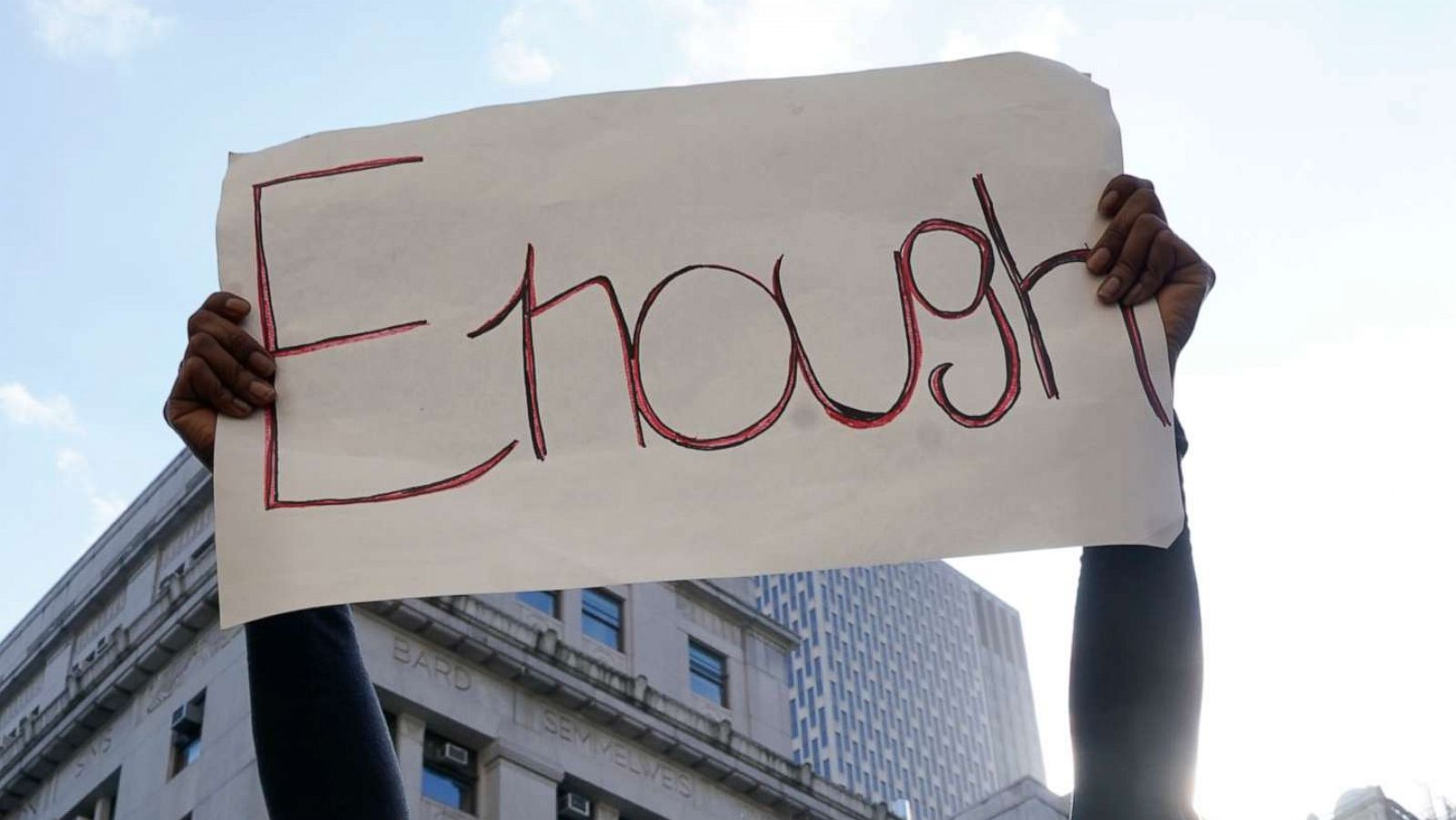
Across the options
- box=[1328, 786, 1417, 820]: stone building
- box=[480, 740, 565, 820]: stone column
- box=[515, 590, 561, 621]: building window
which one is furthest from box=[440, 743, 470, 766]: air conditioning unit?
box=[1328, 786, 1417, 820]: stone building

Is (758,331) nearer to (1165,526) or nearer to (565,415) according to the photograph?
(565,415)

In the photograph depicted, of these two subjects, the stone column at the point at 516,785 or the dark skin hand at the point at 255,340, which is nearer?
the dark skin hand at the point at 255,340

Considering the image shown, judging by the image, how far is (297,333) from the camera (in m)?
4.20

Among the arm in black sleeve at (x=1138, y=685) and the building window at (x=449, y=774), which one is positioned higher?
the building window at (x=449, y=774)

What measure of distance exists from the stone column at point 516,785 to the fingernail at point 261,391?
76.7ft

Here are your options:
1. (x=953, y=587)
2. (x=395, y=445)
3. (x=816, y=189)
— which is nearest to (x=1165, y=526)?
(x=816, y=189)

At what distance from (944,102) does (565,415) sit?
50.1 inches

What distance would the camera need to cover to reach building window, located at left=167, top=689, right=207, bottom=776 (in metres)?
27.4

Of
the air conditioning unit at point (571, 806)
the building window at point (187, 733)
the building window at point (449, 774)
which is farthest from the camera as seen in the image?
the air conditioning unit at point (571, 806)

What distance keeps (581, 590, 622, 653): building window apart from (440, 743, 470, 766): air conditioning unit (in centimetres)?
436

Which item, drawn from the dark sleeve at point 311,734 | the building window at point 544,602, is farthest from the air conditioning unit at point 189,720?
the dark sleeve at point 311,734

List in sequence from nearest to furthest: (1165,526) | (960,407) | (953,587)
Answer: (1165,526), (960,407), (953,587)

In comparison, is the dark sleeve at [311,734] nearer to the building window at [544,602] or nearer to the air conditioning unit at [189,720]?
the air conditioning unit at [189,720]

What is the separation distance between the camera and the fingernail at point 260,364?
159 inches
